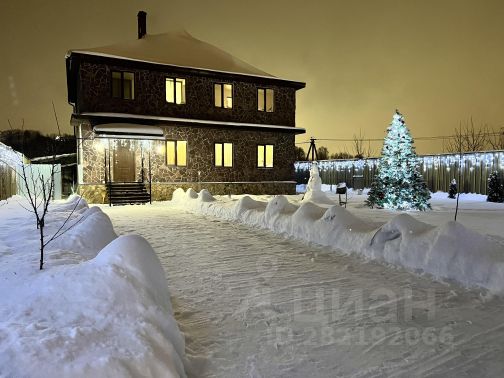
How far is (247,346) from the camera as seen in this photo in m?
3.35

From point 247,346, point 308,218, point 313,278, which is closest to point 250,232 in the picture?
point 308,218

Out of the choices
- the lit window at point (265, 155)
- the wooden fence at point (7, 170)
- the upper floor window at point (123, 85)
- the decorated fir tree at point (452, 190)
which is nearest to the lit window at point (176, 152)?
the upper floor window at point (123, 85)

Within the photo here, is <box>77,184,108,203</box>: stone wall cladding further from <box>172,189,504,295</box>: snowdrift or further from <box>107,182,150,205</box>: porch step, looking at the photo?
<box>172,189,504,295</box>: snowdrift

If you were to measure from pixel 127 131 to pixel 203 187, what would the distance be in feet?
17.7

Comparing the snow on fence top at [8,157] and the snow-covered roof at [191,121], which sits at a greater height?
the snow-covered roof at [191,121]

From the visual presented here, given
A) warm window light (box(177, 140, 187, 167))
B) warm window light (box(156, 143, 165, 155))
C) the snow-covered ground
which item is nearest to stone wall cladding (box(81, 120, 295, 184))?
warm window light (box(156, 143, 165, 155))

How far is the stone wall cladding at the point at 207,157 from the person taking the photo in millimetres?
19156

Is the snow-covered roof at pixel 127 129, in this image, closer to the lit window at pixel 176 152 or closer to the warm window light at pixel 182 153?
the lit window at pixel 176 152

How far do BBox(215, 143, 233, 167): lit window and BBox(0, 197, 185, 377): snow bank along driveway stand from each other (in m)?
17.9

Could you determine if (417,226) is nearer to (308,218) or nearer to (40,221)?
(308,218)

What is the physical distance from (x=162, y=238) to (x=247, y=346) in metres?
5.68

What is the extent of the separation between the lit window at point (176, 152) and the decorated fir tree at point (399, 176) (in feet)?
34.9

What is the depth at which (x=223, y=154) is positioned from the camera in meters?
22.6

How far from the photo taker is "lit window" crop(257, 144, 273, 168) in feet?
77.8
